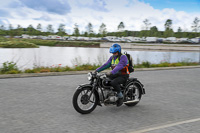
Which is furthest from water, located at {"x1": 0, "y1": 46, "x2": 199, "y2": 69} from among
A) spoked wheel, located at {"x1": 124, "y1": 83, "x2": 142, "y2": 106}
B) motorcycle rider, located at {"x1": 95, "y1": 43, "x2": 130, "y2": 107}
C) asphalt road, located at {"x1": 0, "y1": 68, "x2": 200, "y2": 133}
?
motorcycle rider, located at {"x1": 95, "y1": 43, "x2": 130, "y2": 107}

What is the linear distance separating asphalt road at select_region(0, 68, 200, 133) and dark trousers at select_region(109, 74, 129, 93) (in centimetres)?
63

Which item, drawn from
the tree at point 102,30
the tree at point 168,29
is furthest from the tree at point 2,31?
the tree at point 168,29

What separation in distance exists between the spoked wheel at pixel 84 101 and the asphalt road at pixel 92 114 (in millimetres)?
145

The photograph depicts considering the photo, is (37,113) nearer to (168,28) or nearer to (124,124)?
(124,124)

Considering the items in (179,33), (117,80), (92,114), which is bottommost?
(92,114)

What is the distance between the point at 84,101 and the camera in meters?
4.97

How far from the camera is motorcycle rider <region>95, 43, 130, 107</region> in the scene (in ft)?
16.6

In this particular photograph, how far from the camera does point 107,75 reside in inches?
206

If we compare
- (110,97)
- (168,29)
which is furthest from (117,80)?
(168,29)

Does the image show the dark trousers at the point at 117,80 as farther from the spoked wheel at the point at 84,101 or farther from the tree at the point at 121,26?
the tree at the point at 121,26

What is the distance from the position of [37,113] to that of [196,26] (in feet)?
284

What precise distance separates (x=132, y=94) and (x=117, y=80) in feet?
2.66

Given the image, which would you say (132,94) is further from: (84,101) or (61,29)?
(61,29)

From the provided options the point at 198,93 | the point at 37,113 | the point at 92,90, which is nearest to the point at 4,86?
the point at 37,113
